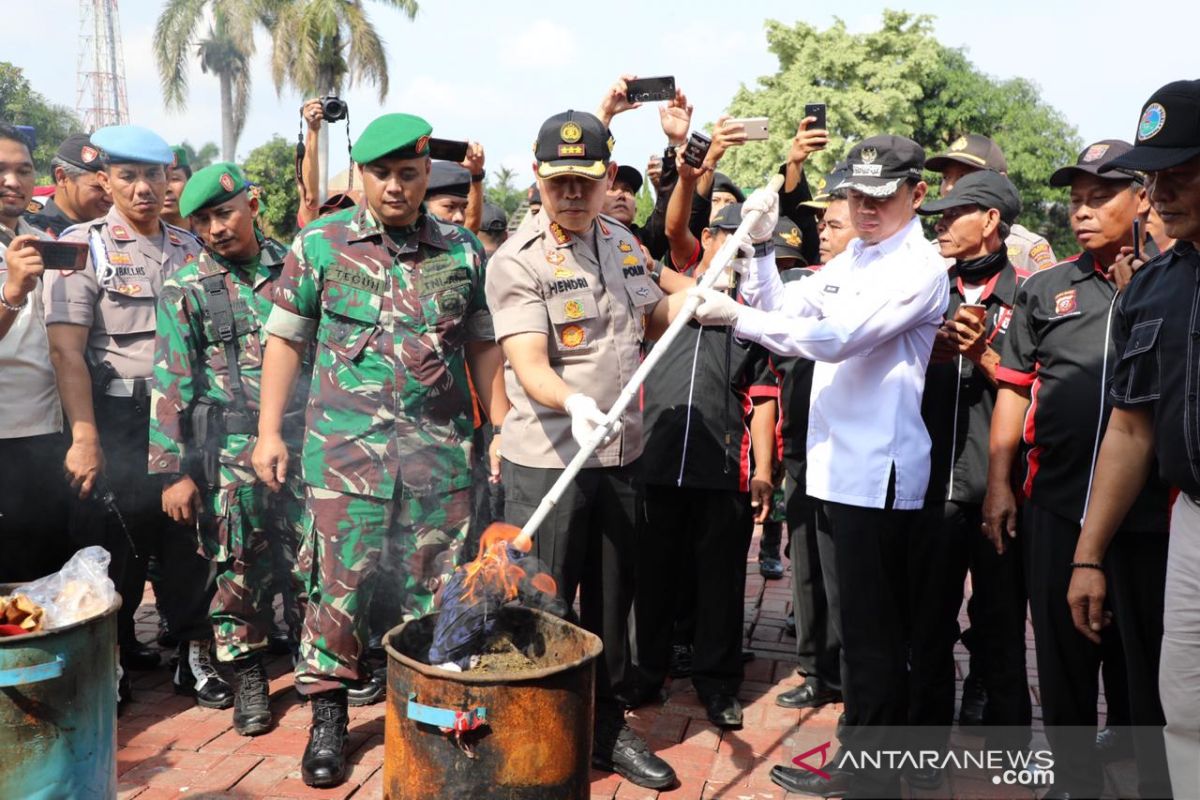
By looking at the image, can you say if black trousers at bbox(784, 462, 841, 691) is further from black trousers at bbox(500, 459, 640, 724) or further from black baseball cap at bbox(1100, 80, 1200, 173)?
black baseball cap at bbox(1100, 80, 1200, 173)

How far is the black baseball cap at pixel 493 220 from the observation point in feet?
20.9

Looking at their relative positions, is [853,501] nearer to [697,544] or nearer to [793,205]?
[697,544]

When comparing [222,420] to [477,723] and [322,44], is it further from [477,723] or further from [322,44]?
[322,44]

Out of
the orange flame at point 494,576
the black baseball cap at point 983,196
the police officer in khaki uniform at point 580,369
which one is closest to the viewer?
the orange flame at point 494,576

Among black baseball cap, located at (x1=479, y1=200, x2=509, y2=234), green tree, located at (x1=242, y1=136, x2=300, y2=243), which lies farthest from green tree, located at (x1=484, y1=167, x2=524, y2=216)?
black baseball cap, located at (x1=479, y1=200, x2=509, y2=234)

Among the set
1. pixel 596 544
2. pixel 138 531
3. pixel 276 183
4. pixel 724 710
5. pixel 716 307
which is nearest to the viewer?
pixel 716 307

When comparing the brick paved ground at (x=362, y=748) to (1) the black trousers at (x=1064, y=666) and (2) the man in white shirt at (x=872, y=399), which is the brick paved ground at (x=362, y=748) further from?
(2) the man in white shirt at (x=872, y=399)

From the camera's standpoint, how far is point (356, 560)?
362cm

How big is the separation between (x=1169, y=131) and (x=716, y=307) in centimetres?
133

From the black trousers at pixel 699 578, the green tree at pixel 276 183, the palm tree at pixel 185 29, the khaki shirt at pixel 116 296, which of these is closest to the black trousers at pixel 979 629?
the black trousers at pixel 699 578

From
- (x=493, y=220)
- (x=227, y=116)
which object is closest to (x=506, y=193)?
(x=227, y=116)

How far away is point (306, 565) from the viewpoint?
12.2 feet

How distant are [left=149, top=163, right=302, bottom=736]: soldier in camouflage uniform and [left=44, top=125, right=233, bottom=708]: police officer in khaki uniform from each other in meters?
0.26

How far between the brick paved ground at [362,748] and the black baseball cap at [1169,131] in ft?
Result: 7.56
